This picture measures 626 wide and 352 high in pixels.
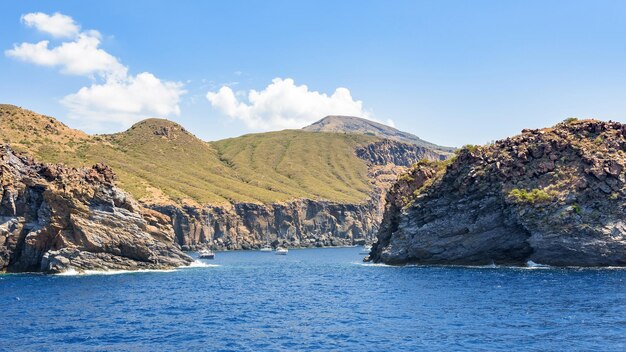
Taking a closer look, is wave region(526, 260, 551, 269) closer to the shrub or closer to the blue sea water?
the blue sea water

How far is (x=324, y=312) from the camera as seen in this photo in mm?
60469

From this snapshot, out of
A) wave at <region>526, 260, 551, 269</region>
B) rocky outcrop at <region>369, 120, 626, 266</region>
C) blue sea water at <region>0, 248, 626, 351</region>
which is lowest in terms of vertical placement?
blue sea water at <region>0, 248, 626, 351</region>

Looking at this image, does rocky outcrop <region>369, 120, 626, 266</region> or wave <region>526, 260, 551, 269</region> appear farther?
wave <region>526, 260, 551, 269</region>

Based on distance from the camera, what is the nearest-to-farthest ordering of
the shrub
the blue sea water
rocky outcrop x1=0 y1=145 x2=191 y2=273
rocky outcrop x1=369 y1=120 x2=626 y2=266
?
the blue sea water, rocky outcrop x1=369 y1=120 x2=626 y2=266, rocky outcrop x1=0 y1=145 x2=191 y2=273, the shrub

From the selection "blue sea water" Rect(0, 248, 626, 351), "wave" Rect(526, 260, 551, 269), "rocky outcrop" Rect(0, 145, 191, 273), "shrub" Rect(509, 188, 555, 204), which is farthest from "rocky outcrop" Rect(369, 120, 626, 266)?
"rocky outcrop" Rect(0, 145, 191, 273)

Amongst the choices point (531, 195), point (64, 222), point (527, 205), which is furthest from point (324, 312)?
point (64, 222)

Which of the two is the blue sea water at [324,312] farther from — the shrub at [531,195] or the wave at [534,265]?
the shrub at [531,195]

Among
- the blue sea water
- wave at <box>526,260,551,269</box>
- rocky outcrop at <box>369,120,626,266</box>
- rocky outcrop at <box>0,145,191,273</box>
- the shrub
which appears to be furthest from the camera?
wave at <box>526,260,551,269</box>

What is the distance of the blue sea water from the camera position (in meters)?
44.7

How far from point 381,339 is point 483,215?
6560 cm

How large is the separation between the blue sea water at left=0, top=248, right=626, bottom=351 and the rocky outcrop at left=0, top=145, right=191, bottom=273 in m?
6.47

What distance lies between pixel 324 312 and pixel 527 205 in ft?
181

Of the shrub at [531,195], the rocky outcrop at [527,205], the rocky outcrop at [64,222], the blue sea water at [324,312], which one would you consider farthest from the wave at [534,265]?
the rocky outcrop at [64,222]

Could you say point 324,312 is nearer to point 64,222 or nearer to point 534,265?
point 534,265
